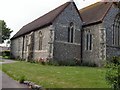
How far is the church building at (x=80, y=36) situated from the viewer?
3378 centimetres

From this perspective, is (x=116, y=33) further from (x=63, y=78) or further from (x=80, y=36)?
(x=63, y=78)

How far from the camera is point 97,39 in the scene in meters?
34.4

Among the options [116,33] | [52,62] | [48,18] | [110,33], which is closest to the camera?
[52,62]

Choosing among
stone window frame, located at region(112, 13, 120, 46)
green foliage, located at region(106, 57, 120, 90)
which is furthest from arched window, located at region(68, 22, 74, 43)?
green foliage, located at region(106, 57, 120, 90)

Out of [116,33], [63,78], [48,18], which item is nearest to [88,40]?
[116,33]

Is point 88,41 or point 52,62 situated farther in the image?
point 88,41

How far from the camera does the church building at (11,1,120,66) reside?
111 feet

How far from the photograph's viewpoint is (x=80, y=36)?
36.8 m

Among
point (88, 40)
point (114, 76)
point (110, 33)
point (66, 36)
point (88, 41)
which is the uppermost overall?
point (110, 33)

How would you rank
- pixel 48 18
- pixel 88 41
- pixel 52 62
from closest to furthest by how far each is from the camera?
pixel 52 62
pixel 88 41
pixel 48 18

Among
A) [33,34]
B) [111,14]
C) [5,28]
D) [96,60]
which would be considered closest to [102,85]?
[96,60]

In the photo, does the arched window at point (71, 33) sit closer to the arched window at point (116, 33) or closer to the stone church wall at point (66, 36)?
the stone church wall at point (66, 36)

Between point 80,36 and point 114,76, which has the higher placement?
point 80,36

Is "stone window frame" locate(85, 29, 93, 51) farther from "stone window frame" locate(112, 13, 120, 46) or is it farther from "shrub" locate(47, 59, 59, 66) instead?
"shrub" locate(47, 59, 59, 66)
